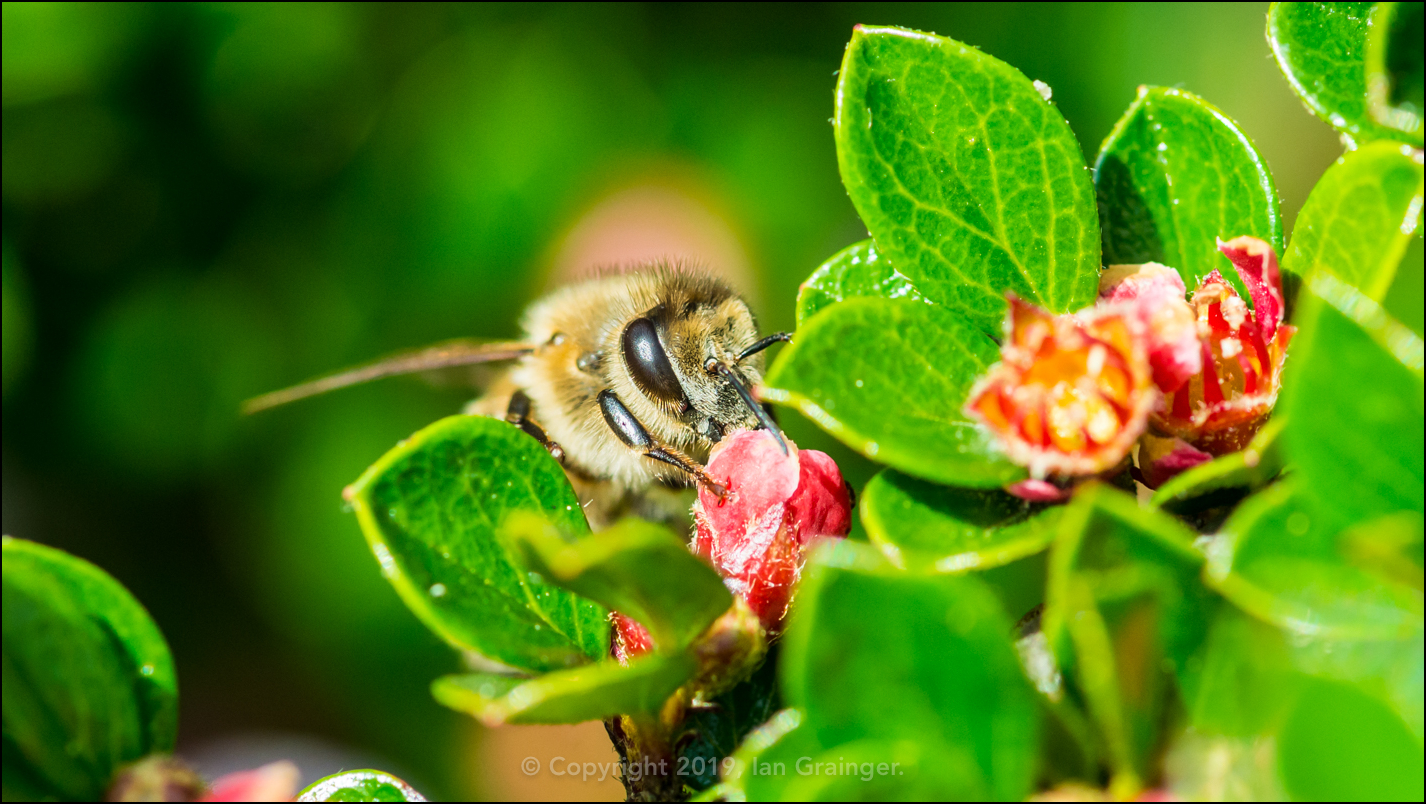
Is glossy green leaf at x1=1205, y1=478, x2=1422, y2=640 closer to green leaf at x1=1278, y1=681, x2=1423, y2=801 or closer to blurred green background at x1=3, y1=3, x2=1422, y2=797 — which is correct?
green leaf at x1=1278, y1=681, x2=1423, y2=801

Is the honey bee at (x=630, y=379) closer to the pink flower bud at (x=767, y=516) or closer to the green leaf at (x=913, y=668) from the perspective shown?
the pink flower bud at (x=767, y=516)

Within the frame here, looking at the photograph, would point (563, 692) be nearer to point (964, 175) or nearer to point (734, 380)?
point (964, 175)

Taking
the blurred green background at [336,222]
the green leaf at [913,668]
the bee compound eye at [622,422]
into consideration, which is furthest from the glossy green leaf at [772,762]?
the blurred green background at [336,222]

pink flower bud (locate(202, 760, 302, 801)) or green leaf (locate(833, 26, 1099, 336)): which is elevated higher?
green leaf (locate(833, 26, 1099, 336))

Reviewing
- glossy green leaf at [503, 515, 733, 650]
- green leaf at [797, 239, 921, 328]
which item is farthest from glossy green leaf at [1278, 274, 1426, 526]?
green leaf at [797, 239, 921, 328]

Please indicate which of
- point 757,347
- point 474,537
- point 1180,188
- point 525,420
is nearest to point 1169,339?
point 1180,188

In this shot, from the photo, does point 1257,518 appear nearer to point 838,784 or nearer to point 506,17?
point 838,784

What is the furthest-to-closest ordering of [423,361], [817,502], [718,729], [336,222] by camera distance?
[336,222]
[423,361]
[817,502]
[718,729]

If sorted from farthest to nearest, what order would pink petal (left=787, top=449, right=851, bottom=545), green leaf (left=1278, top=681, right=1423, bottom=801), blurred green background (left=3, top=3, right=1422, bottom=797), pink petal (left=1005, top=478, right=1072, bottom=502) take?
blurred green background (left=3, top=3, right=1422, bottom=797) → pink petal (left=787, top=449, right=851, bottom=545) → pink petal (left=1005, top=478, right=1072, bottom=502) → green leaf (left=1278, top=681, right=1423, bottom=801)
